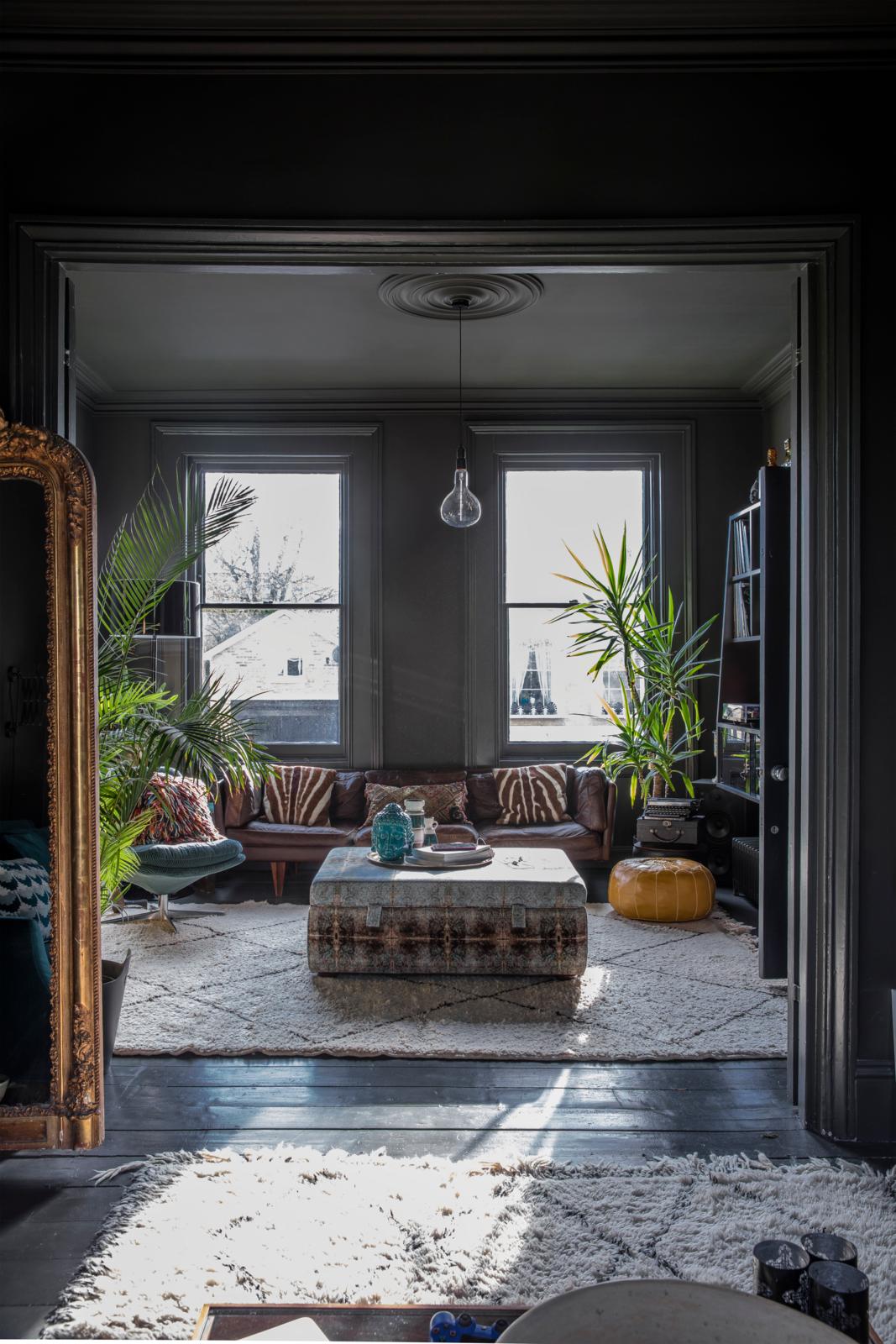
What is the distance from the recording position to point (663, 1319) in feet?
3.27

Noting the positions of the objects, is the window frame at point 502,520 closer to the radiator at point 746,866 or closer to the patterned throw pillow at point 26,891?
the radiator at point 746,866

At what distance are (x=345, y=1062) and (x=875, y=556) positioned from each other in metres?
2.26

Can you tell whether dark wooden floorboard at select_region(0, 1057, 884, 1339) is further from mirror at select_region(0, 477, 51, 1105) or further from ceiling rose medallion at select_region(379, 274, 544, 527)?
ceiling rose medallion at select_region(379, 274, 544, 527)

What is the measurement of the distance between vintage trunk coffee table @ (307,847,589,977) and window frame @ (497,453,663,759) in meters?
2.49

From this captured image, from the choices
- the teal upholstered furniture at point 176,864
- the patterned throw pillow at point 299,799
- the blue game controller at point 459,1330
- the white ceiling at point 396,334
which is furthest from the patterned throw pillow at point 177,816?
the blue game controller at point 459,1330

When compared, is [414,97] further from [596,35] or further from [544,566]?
[544,566]

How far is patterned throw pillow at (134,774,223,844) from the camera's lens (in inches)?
190

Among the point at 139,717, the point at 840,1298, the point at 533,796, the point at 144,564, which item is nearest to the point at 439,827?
the point at 533,796

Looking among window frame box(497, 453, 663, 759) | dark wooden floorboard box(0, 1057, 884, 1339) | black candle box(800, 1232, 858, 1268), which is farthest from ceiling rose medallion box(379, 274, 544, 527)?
black candle box(800, 1232, 858, 1268)

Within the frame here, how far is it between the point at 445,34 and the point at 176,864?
3.54 meters

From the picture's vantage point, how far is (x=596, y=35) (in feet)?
8.95

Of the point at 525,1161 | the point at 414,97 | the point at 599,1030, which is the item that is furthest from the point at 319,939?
the point at 414,97

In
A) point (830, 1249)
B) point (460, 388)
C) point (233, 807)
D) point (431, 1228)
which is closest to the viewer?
point (830, 1249)

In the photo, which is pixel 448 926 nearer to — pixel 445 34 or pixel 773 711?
pixel 773 711
